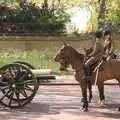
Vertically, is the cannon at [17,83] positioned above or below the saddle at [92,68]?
below

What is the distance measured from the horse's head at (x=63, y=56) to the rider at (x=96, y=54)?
51 cm

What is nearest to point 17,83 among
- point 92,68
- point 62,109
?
point 62,109

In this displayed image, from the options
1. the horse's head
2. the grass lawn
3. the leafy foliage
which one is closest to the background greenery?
the leafy foliage

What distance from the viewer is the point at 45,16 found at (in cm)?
3506

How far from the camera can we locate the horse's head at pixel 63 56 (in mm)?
12805

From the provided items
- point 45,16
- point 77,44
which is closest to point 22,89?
point 77,44

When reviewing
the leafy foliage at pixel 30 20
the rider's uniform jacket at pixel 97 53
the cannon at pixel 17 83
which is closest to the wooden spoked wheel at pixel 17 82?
the cannon at pixel 17 83

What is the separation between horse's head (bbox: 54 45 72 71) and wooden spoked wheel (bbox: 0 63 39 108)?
2.86 feet

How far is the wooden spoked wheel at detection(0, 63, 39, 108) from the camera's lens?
13.1 m

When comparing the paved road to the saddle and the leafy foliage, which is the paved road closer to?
the saddle

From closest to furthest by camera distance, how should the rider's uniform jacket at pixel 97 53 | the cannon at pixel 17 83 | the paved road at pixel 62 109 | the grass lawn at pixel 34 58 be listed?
1. the paved road at pixel 62 109
2. the rider's uniform jacket at pixel 97 53
3. the cannon at pixel 17 83
4. the grass lawn at pixel 34 58

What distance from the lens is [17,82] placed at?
13141 millimetres

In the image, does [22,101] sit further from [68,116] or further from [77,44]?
[77,44]

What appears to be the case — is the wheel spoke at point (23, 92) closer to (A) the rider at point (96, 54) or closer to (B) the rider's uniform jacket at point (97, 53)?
(A) the rider at point (96, 54)
